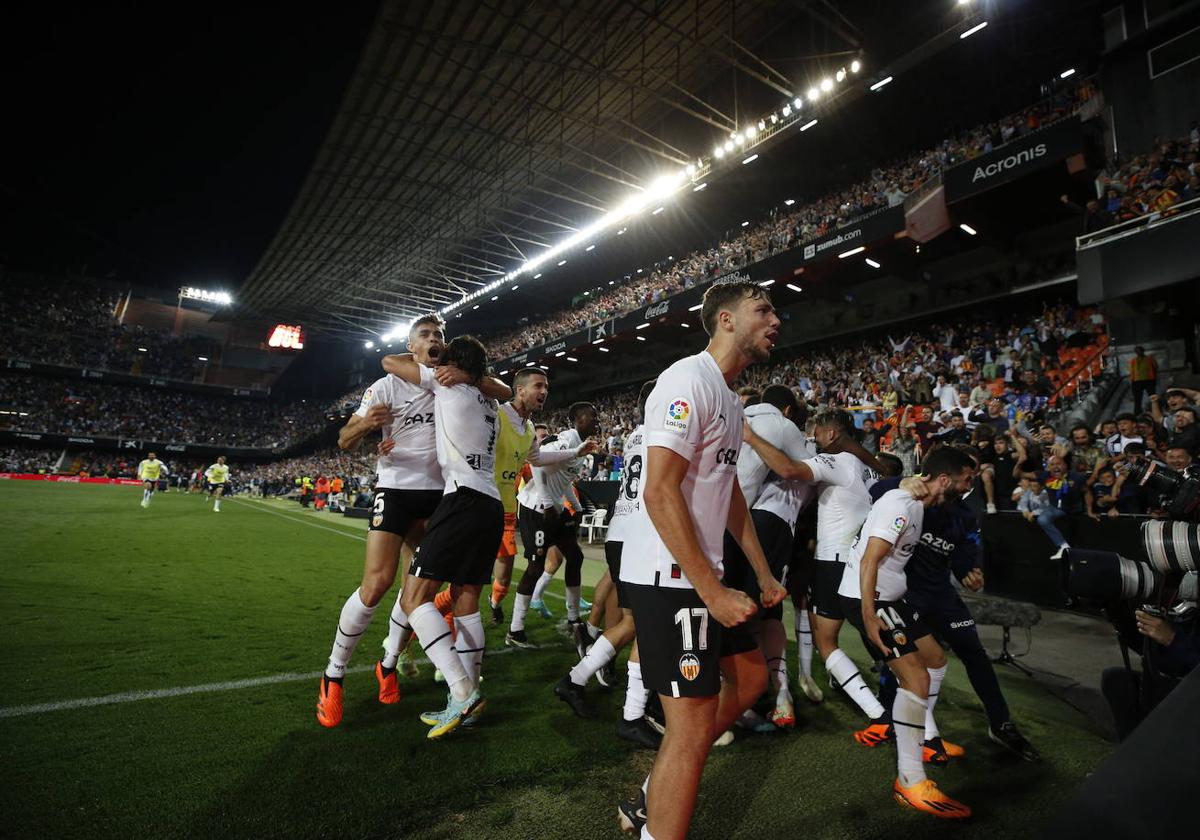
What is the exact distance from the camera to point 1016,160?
15.4 metres

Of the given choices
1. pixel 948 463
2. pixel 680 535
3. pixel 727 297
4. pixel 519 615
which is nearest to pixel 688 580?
pixel 680 535

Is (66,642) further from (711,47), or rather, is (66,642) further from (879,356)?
(711,47)

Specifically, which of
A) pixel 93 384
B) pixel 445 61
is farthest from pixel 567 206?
pixel 93 384

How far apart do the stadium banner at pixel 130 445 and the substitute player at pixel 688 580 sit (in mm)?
64249

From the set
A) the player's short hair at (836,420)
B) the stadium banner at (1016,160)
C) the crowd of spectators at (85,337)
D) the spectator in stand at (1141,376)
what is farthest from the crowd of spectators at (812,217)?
the crowd of spectators at (85,337)

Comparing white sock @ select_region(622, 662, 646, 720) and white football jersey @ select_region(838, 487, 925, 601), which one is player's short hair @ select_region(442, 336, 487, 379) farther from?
white football jersey @ select_region(838, 487, 925, 601)

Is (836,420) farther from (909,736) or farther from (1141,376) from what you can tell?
(1141,376)

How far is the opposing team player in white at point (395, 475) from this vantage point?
12.5ft

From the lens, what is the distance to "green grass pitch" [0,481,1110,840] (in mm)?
2531

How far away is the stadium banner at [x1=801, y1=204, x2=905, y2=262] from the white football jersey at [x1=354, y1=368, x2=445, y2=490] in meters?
18.5

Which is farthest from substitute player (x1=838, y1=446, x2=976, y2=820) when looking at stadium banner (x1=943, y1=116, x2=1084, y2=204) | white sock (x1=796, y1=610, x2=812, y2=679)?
stadium banner (x1=943, y1=116, x2=1084, y2=204)

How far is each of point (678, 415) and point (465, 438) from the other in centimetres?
197

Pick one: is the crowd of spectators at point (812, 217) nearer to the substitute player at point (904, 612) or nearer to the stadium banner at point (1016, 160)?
the stadium banner at point (1016, 160)

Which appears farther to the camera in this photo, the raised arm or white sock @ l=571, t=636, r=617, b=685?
white sock @ l=571, t=636, r=617, b=685
